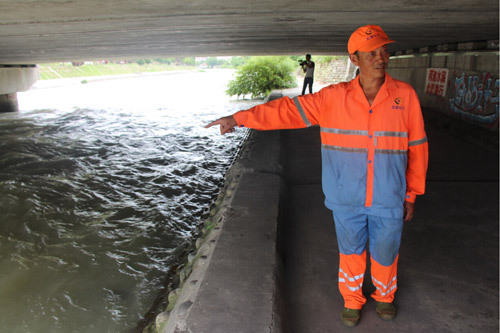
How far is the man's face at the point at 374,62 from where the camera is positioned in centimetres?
260

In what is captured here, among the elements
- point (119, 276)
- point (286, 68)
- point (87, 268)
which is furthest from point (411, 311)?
point (286, 68)

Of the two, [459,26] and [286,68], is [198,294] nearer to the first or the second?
[459,26]

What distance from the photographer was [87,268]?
5277 millimetres

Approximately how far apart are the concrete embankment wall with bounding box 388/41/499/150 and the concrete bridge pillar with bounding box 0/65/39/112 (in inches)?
719

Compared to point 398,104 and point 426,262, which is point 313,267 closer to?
point 426,262

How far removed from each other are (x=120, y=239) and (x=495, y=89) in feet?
27.7

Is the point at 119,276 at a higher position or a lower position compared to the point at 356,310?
lower

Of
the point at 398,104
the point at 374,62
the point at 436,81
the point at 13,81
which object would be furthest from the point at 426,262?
the point at 13,81

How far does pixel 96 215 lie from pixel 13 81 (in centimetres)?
1609

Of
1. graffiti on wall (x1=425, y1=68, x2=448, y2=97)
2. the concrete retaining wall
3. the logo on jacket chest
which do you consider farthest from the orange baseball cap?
graffiti on wall (x1=425, y1=68, x2=448, y2=97)

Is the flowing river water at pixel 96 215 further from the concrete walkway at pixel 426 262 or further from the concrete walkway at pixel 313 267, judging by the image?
the concrete walkway at pixel 426 262

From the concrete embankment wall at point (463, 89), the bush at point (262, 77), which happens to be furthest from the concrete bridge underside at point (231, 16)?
the bush at point (262, 77)

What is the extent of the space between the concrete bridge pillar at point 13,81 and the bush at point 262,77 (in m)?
11.9

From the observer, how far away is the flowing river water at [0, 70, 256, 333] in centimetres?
457
